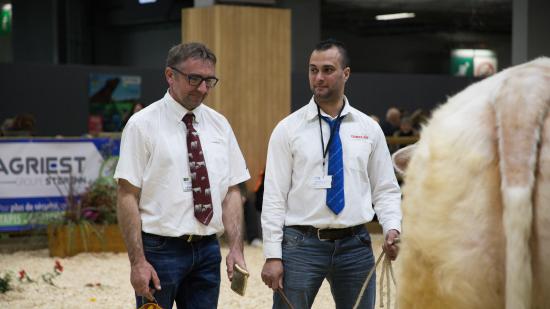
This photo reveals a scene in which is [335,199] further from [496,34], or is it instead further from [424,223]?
[496,34]

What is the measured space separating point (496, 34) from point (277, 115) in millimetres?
16436

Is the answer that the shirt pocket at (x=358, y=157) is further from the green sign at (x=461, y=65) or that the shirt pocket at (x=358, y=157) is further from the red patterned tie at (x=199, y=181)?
the green sign at (x=461, y=65)

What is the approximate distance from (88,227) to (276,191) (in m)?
7.09

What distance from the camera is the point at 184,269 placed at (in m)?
4.09

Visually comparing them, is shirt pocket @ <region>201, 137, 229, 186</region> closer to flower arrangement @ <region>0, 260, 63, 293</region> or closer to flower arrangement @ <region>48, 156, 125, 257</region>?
flower arrangement @ <region>0, 260, 63, 293</region>

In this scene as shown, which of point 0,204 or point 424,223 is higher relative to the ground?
point 424,223

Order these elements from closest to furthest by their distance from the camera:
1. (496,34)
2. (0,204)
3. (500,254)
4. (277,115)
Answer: (500,254)
(0,204)
(277,115)
(496,34)

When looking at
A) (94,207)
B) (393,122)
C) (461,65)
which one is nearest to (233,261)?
(94,207)

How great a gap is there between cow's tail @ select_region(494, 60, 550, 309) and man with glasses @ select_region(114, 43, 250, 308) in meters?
2.03

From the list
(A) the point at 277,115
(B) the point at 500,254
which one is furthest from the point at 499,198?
(A) the point at 277,115

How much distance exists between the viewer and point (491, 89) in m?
2.39

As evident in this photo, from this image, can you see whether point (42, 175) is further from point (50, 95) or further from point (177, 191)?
point (177, 191)

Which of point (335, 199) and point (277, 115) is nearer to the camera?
point (335, 199)

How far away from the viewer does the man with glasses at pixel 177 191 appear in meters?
4.02
